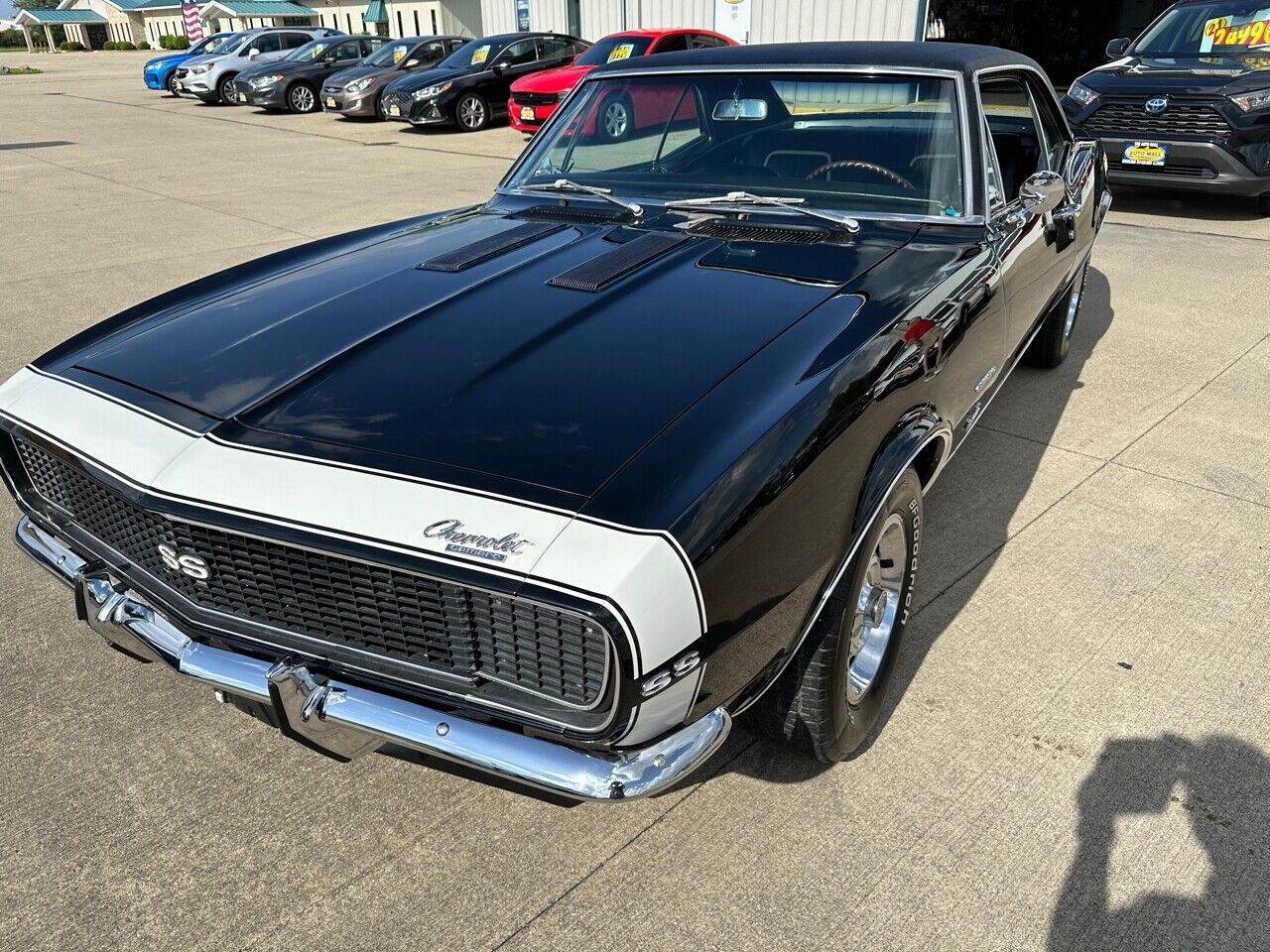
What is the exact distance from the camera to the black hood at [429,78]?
15977 millimetres

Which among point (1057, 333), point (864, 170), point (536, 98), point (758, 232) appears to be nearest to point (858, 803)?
point (758, 232)

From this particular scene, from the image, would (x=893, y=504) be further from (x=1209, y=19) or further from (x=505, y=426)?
(x=1209, y=19)

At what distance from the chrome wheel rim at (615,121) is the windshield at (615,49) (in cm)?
1035

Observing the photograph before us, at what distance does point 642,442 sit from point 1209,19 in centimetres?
981

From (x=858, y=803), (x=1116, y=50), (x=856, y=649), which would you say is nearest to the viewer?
(x=858, y=803)

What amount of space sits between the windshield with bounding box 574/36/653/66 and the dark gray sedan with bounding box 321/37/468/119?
5.12 meters

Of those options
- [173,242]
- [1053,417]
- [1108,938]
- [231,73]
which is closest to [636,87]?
[1053,417]

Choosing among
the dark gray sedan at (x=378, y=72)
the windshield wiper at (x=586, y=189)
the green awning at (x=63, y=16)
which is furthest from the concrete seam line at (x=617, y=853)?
the green awning at (x=63, y=16)

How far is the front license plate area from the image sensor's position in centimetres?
842

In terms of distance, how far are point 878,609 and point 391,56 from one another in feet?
62.2

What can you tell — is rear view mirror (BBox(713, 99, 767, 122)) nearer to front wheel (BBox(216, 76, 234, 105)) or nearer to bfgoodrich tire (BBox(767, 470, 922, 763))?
bfgoodrich tire (BBox(767, 470, 922, 763))

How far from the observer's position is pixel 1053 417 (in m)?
4.68

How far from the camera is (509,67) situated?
53.6ft

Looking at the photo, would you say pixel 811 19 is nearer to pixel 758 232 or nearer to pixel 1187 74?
pixel 1187 74
